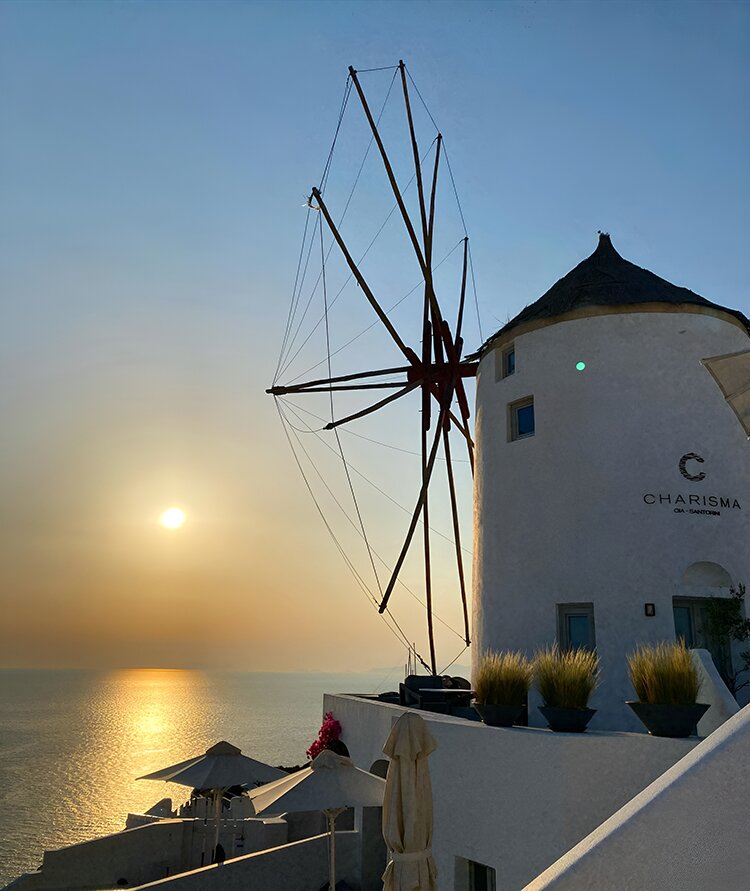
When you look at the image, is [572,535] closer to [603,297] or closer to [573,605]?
[573,605]

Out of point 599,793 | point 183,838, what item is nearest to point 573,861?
point 599,793

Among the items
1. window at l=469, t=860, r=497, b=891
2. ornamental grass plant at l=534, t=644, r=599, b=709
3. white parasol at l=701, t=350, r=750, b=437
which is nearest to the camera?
A: white parasol at l=701, t=350, r=750, b=437

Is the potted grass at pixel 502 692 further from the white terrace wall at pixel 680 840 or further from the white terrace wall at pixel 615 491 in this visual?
the white terrace wall at pixel 680 840

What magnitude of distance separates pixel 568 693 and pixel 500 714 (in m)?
1.09

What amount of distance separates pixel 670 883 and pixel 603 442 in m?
11.1

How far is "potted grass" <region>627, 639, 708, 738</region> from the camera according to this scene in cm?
802

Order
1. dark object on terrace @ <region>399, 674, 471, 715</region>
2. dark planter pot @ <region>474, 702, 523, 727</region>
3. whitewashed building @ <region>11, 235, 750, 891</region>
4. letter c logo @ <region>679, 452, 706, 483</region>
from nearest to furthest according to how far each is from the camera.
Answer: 1. dark planter pot @ <region>474, 702, 523, 727</region>
2. whitewashed building @ <region>11, 235, 750, 891</region>
3. dark object on terrace @ <region>399, 674, 471, 715</region>
4. letter c logo @ <region>679, 452, 706, 483</region>

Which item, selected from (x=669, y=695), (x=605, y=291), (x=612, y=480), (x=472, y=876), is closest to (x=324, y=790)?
(x=472, y=876)

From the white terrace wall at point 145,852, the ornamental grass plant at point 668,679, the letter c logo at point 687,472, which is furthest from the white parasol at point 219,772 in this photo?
the letter c logo at point 687,472

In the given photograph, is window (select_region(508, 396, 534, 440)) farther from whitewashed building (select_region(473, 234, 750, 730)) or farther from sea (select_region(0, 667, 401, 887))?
sea (select_region(0, 667, 401, 887))

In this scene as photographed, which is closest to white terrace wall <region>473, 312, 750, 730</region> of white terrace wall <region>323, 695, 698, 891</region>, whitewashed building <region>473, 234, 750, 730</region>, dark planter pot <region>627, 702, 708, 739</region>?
whitewashed building <region>473, 234, 750, 730</region>

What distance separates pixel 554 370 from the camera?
50.1 ft

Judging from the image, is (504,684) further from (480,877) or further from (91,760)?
(91,760)

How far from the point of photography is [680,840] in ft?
12.5
